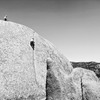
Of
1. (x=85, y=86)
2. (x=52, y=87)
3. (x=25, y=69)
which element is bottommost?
(x=85, y=86)

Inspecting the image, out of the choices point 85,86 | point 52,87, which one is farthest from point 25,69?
point 85,86

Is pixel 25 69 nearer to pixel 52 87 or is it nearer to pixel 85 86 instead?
pixel 52 87

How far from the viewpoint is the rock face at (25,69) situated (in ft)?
20.9

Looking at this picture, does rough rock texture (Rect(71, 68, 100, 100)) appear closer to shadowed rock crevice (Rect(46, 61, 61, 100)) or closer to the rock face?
the rock face

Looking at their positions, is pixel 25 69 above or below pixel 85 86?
above

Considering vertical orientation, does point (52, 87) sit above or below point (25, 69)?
below

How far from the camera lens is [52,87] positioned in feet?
22.6

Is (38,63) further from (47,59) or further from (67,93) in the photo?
(67,93)

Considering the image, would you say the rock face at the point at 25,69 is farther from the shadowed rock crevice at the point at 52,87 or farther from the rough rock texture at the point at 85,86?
the rough rock texture at the point at 85,86

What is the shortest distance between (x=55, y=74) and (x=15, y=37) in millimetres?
2071

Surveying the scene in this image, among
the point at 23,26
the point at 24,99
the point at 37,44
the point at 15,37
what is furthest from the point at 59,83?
the point at 23,26

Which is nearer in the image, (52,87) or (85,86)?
(52,87)

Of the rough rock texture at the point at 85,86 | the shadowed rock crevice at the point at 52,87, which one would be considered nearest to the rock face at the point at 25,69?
the shadowed rock crevice at the point at 52,87

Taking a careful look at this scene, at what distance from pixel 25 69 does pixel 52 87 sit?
3.79 feet
